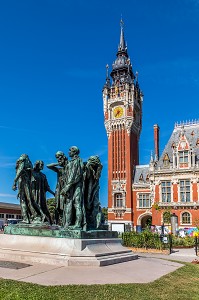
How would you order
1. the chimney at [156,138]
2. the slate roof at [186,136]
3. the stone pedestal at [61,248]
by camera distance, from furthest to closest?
the chimney at [156,138], the slate roof at [186,136], the stone pedestal at [61,248]

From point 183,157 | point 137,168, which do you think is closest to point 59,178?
point 183,157

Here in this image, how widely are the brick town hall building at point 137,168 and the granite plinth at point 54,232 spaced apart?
3741 centimetres

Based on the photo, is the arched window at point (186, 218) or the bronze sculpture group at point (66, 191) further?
the arched window at point (186, 218)

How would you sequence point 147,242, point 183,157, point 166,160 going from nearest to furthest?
point 147,242 → point 183,157 → point 166,160

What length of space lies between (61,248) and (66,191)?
75.1 inches

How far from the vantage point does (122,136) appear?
61.8m

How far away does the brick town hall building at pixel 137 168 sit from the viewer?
155 ft

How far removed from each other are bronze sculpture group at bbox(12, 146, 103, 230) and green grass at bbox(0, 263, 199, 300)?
3.76 meters

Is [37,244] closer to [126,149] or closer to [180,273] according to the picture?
[180,273]

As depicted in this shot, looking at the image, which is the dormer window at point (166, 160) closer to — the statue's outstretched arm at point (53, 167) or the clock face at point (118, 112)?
the clock face at point (118, 112)

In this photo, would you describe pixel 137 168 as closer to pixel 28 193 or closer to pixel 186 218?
pixel 186 218

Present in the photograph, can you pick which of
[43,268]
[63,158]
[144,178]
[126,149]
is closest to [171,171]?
[144,178]

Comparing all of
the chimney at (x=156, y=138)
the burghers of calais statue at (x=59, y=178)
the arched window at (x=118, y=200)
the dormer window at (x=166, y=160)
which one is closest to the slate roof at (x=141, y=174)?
the arched window at (x=118, y=200)

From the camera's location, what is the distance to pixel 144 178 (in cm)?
5750
